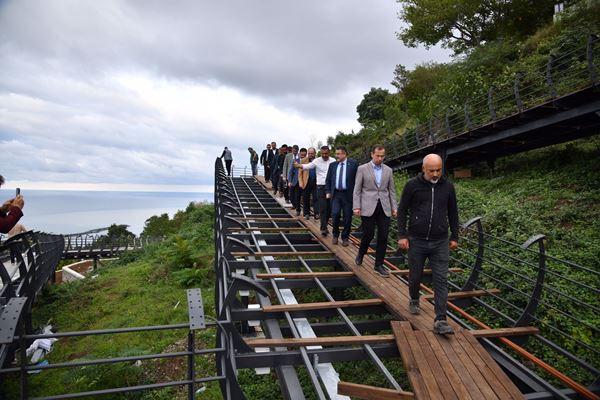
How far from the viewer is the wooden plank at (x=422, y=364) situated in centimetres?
283

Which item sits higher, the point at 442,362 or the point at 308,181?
the point at 308,181

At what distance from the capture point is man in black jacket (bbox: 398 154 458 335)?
3770 mm

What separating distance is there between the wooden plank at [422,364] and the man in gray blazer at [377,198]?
5.64 feet

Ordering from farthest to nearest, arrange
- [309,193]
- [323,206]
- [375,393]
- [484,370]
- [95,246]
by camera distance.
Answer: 1. [95,246]
2. [309,193]
3. [323,206]
4. [484,370]
5. [375,393]

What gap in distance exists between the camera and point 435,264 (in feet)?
12.6

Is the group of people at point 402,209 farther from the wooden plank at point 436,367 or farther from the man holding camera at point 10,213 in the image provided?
the man holding camera at point 10,213

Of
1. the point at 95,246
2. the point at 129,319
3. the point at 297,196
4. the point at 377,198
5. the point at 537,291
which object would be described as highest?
the point at 377,198

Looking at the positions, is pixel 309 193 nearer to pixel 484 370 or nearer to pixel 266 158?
pixel 484 370

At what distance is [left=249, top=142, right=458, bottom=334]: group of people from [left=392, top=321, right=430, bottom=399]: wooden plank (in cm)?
38

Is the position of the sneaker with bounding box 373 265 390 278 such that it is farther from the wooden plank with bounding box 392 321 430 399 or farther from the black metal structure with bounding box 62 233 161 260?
the black metal structure with bounding box 62 233 161 260

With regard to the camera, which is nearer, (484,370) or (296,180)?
(484,370)

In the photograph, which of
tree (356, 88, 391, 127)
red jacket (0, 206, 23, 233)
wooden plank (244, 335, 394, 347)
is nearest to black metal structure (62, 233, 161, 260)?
tree (356, 88, 391, 127)

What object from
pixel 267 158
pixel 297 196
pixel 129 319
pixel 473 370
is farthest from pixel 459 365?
pixel 267 158

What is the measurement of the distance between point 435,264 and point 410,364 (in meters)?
1.09
